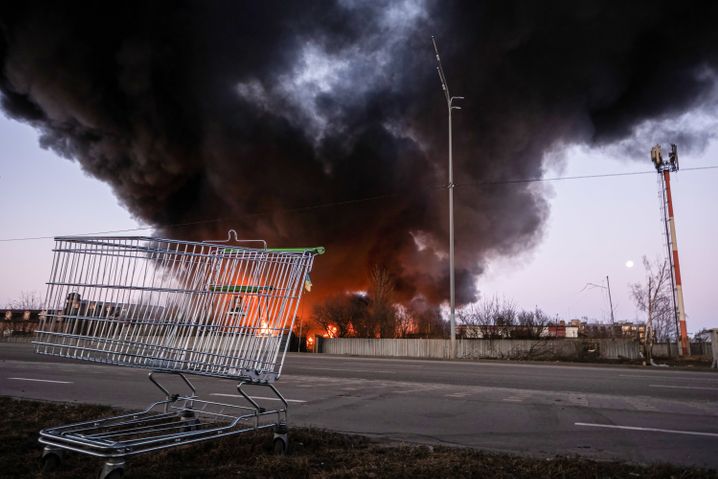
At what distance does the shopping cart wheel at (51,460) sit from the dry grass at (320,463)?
68 mm

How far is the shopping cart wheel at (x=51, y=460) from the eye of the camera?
3709mm

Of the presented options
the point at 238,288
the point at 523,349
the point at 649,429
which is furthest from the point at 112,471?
the point at 523,349

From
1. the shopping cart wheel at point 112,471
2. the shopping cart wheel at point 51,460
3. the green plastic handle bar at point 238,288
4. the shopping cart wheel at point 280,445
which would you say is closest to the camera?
the shopping cart wheel at point 112,471

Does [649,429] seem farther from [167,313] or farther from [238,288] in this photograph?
[167,313]

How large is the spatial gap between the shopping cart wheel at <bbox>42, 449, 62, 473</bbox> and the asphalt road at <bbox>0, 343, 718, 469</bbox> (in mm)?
2801

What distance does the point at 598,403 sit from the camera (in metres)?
8.15

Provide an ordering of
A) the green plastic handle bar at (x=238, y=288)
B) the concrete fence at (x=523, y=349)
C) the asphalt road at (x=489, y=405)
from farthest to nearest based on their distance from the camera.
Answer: the concrete fence at (x=523, y=349)
the asphalt road at (x=489, y=405)
the green plastic handle bar at (x=238, y=288)

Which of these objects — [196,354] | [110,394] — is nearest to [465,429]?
[196,354]

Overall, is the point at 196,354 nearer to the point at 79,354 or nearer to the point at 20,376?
the point at 79,354

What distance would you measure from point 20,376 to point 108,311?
9.35 meters

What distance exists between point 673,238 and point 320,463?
3330 centimetres

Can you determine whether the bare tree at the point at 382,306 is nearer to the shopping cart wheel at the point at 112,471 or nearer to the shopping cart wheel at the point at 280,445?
the shopping cart wheel at the point at 280,445

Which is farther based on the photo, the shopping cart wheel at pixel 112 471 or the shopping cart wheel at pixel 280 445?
the shopping cart wheel at pixel 280 445

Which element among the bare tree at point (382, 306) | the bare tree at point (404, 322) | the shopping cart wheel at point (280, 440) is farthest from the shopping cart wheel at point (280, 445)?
the bare tree at point (404, 322)
